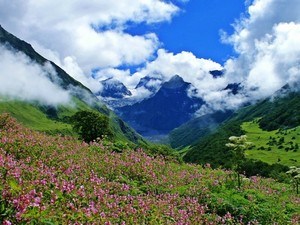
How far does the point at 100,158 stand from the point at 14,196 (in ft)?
36.6

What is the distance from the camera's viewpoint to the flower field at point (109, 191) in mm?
10320

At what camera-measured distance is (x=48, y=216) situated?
9.60 metres

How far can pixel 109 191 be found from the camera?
15.5 meters

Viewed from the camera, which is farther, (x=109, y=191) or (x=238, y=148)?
(x=238, y=148)

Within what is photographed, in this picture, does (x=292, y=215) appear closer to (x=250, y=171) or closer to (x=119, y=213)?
(x=119, y=213)

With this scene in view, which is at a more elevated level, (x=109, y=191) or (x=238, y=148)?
(x=238, y=148)

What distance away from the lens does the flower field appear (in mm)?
10320

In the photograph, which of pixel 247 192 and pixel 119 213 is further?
pixel 247 192

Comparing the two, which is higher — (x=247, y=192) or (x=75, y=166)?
(x=247, y=192)

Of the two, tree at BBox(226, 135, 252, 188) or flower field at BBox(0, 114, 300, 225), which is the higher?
tree at BBox(226, 135, 252, 188)

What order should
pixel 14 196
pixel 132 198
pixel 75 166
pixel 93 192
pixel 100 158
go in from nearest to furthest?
pixel 14 196 < pixel 93 192 < pixel 132 198 < pixel 75 166 < pixel 100 158

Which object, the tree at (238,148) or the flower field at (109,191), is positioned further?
the tree at (238,148)

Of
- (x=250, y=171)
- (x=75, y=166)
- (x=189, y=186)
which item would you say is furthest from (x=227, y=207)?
(x=250, y=171)

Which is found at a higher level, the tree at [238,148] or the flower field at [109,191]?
the tree at [238,148]
